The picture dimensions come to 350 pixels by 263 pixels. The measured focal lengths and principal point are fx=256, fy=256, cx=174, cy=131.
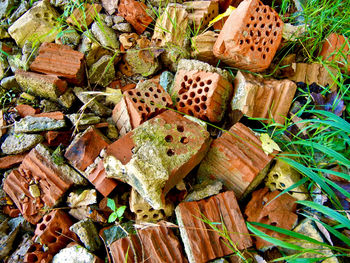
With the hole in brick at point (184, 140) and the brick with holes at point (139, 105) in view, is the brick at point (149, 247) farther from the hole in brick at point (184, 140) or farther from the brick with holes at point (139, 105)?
the brick with holes at point (139, 105)

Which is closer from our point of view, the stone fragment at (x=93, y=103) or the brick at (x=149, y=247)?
the brick at (x=149, y=247)

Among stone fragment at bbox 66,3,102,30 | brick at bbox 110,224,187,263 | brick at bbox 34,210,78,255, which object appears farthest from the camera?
stone fragment at bbox 66,3,102,30

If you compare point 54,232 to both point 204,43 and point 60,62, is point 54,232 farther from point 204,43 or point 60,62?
point 204,43

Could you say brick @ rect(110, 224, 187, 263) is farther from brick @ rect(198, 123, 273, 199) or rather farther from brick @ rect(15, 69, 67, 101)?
brick @ rect(15, 69, 67, 101)

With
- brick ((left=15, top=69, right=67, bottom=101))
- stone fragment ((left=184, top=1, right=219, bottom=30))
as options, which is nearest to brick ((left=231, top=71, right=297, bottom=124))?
stone fragment ((left=184, top=1, right=219, bottom=30))

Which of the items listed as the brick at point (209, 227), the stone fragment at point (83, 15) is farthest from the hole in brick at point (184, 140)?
the stone fragment at point (83, 15)

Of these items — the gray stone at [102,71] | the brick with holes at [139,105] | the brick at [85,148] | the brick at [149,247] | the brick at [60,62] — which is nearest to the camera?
the brick at [149,247]
